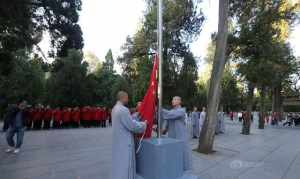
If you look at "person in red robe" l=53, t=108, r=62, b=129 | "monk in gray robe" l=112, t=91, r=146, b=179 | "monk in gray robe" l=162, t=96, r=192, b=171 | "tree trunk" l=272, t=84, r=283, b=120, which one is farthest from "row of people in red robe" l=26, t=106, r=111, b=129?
"tree trunk" l=272, t=84, r=283, b=120

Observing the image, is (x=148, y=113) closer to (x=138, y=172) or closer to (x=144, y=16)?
(x=138, y=172)

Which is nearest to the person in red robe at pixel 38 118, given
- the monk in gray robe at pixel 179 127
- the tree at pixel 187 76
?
the monk in gray robe at pixel 179 127

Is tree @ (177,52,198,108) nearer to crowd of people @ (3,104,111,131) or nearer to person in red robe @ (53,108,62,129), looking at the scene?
crowd of people @ (3,104,111,131)

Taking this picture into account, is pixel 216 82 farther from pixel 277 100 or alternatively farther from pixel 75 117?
pixel 277 100

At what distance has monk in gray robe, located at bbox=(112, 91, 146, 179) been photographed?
20.2 feet

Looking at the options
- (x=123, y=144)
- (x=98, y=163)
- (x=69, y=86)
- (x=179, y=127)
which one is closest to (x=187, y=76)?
(x=69, y=86)

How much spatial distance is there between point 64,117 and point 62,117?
136mm

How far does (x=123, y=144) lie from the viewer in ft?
20.4

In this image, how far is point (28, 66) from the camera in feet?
131

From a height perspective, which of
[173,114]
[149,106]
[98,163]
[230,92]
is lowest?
[98,163]

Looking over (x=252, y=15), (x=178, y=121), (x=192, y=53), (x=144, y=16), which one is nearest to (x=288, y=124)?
(x=192, y=53)

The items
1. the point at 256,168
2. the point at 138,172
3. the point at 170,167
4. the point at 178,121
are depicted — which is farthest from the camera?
the point at 256,168

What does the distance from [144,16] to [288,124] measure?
22.9 m

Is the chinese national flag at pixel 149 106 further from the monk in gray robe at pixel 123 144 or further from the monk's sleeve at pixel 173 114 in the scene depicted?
the monk's sleeve at pixel 173 114
